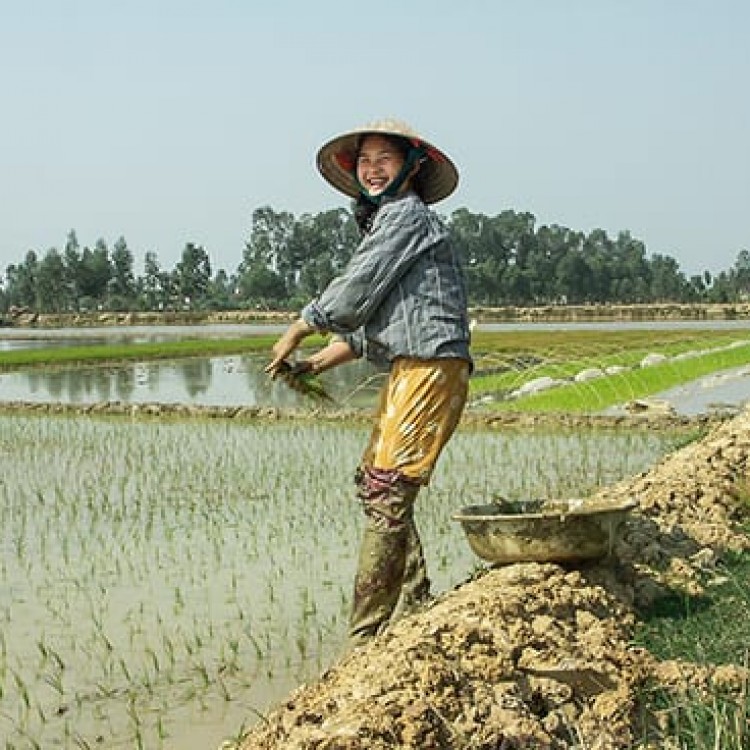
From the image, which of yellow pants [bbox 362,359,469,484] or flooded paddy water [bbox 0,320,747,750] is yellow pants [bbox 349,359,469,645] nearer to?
yellow pants [bbox 362,359,469,484]

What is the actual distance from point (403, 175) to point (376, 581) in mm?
1055

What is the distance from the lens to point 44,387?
1634 centimetres

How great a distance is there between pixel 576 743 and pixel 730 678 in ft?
1.37

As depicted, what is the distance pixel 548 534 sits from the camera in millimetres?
3404

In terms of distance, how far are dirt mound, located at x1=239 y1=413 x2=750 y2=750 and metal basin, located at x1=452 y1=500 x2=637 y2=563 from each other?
6cm

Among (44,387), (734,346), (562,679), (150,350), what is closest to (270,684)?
(562,679)

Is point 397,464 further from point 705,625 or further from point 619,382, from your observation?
point 619,382

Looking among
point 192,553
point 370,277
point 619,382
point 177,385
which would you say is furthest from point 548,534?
point 177,385

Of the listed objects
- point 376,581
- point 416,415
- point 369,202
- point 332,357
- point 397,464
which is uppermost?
point 369,202

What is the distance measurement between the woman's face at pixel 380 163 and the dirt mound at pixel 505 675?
1.07 m

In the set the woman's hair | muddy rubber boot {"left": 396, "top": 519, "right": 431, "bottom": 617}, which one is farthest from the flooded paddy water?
the woman's hair

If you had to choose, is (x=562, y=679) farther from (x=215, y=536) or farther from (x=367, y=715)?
(x=215, y=536)

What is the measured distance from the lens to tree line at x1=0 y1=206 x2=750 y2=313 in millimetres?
62438

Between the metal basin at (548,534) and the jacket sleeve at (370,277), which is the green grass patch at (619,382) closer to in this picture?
the metal basin at (548,534)
